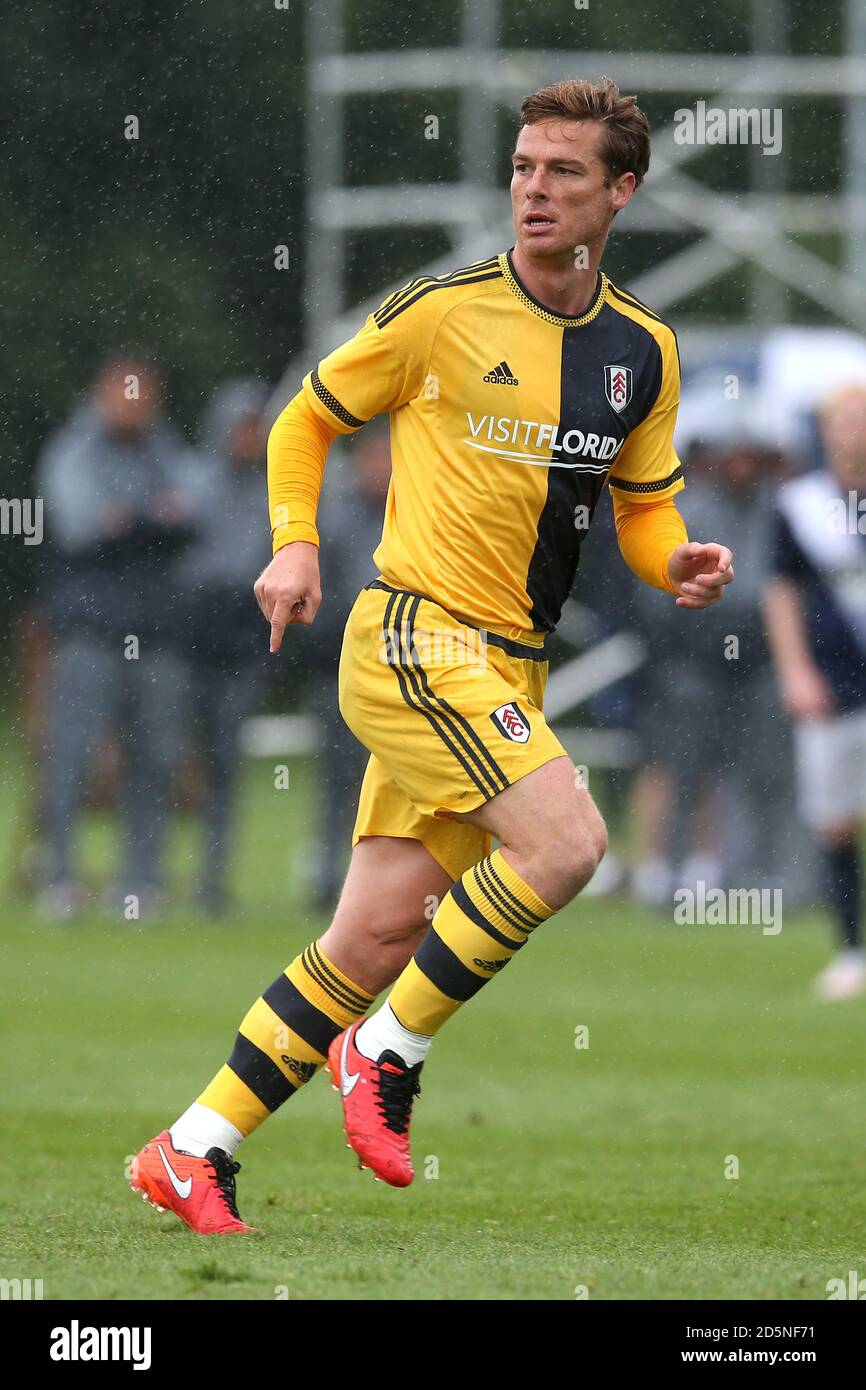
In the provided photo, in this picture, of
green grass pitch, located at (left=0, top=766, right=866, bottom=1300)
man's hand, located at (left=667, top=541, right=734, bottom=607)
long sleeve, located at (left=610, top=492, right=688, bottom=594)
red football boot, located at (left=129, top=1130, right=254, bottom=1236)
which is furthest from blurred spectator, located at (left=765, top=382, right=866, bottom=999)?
red football boot, located at (left=129, top=1130, right=254, bottom=1236)

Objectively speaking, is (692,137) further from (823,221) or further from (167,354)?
(167,354)

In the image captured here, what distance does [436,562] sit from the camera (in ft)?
15.2

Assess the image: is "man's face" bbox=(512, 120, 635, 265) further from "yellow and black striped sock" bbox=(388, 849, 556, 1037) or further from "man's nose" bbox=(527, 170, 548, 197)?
"yellow and black striped sock" bbox=(388, 849, 556, 1037)

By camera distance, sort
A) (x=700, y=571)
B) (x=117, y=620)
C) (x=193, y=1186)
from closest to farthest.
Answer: (x=193, y=1186) → (x=700, y=571) → (x=117, y=620)

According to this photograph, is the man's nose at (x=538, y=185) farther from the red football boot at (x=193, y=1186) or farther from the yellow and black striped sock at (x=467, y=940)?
the red football boot at (x=193, y=1186)

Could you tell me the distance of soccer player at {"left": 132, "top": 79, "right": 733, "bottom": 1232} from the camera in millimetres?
4516

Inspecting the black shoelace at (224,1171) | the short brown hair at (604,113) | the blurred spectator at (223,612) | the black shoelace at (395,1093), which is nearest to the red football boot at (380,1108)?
the black shoelace at (395,1093)

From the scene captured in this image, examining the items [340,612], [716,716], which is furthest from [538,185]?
[716,716]

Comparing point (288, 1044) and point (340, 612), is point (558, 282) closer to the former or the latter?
point (288, 1044)

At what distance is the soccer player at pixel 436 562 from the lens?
14.8 feet

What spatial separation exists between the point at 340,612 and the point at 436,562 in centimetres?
694

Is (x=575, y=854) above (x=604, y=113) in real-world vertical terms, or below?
below

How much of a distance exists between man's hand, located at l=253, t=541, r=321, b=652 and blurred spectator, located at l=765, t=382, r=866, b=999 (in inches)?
185

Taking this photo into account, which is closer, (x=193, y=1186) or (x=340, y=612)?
(x=193, y=1186)
